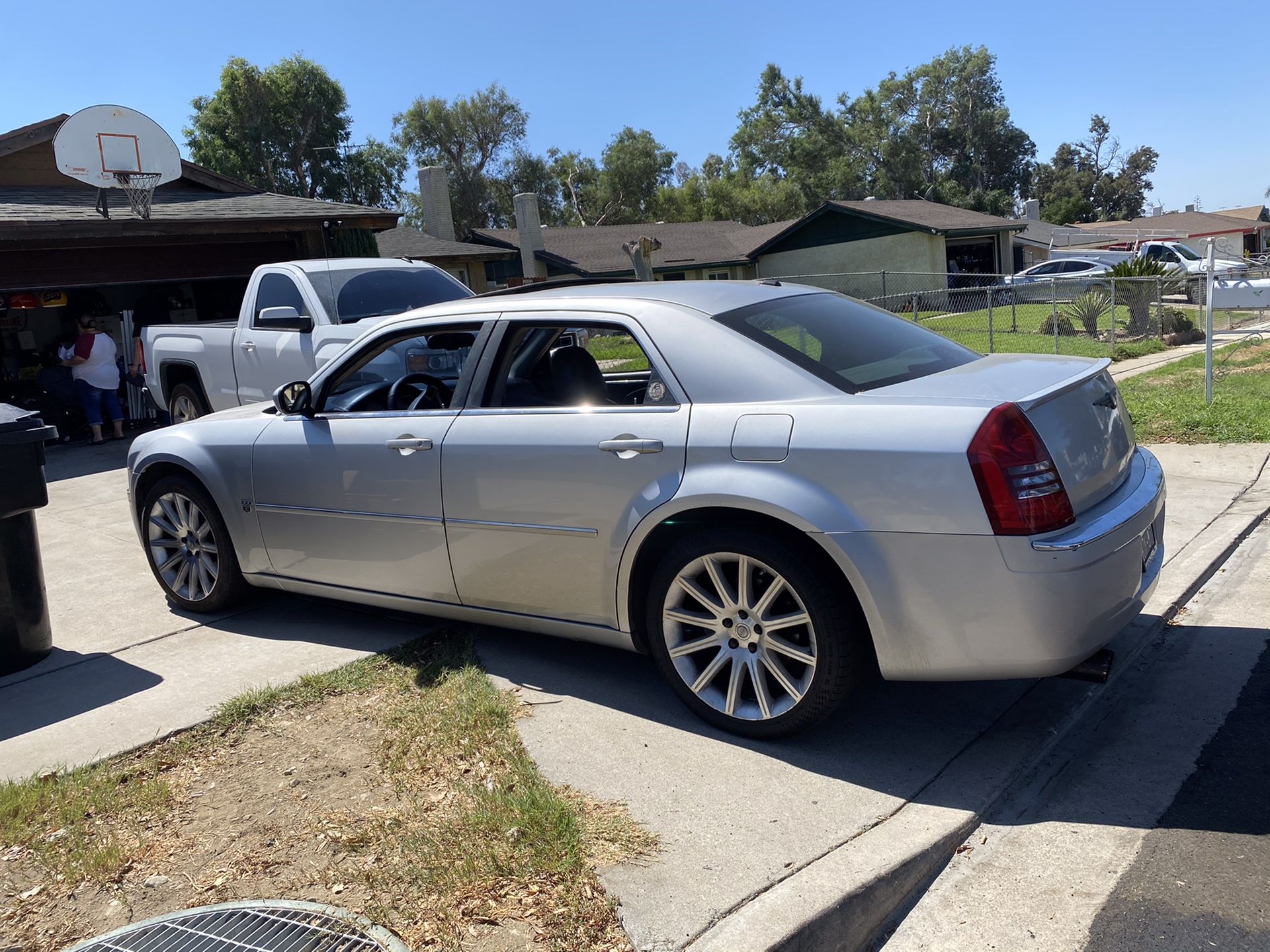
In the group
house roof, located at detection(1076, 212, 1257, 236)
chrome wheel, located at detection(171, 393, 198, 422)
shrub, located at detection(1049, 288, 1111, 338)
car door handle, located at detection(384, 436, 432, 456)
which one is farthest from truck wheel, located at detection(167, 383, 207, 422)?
house roof, located at detection(1076, 212, 1257, 236)

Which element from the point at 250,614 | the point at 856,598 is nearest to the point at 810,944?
the point at 856,598

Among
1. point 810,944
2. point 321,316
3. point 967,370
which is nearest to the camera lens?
point 810,944

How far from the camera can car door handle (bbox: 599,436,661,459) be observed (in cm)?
382

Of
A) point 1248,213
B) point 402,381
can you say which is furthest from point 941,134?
A: point 402,381

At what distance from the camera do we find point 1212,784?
3.43m

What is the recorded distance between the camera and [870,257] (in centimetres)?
3672

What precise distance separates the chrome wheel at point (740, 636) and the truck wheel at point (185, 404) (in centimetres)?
784

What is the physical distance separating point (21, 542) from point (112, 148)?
1092cm

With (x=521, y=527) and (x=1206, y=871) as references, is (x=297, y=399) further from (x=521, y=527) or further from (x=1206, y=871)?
(x=1206, y=871)

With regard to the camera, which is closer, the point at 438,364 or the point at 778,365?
the point at 778,365

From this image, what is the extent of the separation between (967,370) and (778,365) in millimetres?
826

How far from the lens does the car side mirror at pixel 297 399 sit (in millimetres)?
5047

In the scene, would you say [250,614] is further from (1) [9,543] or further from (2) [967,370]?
(2) [967,370]

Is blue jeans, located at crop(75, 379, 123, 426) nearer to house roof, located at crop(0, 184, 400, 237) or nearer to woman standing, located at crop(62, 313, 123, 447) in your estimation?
woman standing, located at crop(62, 313, 123, 447)
